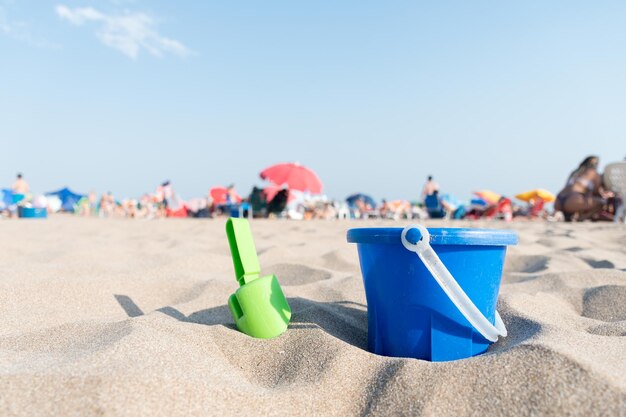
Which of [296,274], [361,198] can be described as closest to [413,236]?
[296,274]

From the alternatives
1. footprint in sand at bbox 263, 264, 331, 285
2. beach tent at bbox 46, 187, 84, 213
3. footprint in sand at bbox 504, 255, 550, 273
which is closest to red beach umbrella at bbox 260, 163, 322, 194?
footprint in sand at bbox 504, 255, 550, 273

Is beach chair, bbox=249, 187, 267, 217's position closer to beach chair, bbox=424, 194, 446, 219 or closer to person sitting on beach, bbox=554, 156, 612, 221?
beach chair, bbox=424, 194, 446, 219

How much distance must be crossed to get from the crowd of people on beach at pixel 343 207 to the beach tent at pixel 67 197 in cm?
5

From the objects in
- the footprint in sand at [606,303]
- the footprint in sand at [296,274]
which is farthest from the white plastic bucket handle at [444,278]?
the footprint in sand at [296,274]

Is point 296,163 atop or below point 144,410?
atop

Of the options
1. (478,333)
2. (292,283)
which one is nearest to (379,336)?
(478,333)

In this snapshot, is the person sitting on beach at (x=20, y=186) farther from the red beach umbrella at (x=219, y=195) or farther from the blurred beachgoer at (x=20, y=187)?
the red beach umbrella at (x=219, y=195)

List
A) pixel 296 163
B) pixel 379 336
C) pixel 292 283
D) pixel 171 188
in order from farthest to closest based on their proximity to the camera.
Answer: pixel 171 188 < pixel 296 163 < pixel 292 283 < pixel 379 336

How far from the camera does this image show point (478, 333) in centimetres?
130

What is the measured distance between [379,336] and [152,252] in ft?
6.95

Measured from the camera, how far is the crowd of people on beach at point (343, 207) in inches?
294

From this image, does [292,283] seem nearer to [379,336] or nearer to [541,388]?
[379,336]

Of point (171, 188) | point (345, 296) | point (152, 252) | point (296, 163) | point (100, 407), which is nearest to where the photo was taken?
point (100, 407)

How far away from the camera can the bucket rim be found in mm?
1208
